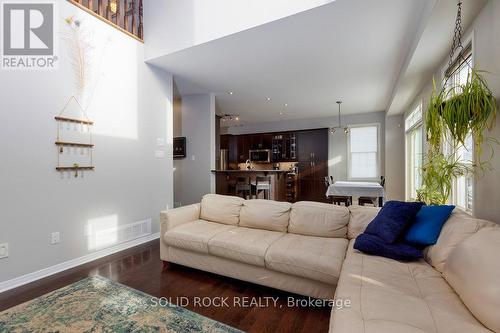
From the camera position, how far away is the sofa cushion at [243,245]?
6.72ft

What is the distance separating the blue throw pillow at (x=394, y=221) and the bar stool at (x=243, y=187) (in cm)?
348

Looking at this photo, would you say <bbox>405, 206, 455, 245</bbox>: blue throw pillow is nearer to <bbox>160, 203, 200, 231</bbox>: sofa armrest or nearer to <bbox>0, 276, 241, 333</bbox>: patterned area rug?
<bbox>0, 276, 241, 333</bbox>: patterned area rug

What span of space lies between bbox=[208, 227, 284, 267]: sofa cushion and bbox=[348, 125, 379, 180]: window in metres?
5.72

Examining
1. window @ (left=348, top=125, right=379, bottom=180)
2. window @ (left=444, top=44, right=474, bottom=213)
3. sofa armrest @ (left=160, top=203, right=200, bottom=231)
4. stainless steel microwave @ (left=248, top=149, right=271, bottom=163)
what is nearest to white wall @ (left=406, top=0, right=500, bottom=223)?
window @ (left=444, top=44, right=474, bottom=213)

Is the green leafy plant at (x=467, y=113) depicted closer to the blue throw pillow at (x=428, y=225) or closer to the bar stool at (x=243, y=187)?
the blue throw pillow at (x=428, y=225)

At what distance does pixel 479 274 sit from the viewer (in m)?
1.10

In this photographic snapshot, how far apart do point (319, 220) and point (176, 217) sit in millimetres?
1623

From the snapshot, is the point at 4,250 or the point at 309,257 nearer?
the point at 309,257

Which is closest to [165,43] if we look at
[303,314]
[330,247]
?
[330,247]

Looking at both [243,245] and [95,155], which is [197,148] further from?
[243,245]

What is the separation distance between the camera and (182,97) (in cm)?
546

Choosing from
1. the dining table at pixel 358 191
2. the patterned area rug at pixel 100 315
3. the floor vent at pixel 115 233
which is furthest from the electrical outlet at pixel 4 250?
the dining table at pixel 358 191

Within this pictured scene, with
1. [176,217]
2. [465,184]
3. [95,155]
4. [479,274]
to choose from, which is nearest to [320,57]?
[465,184]

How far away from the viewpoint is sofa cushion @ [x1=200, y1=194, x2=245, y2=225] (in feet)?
9.20
